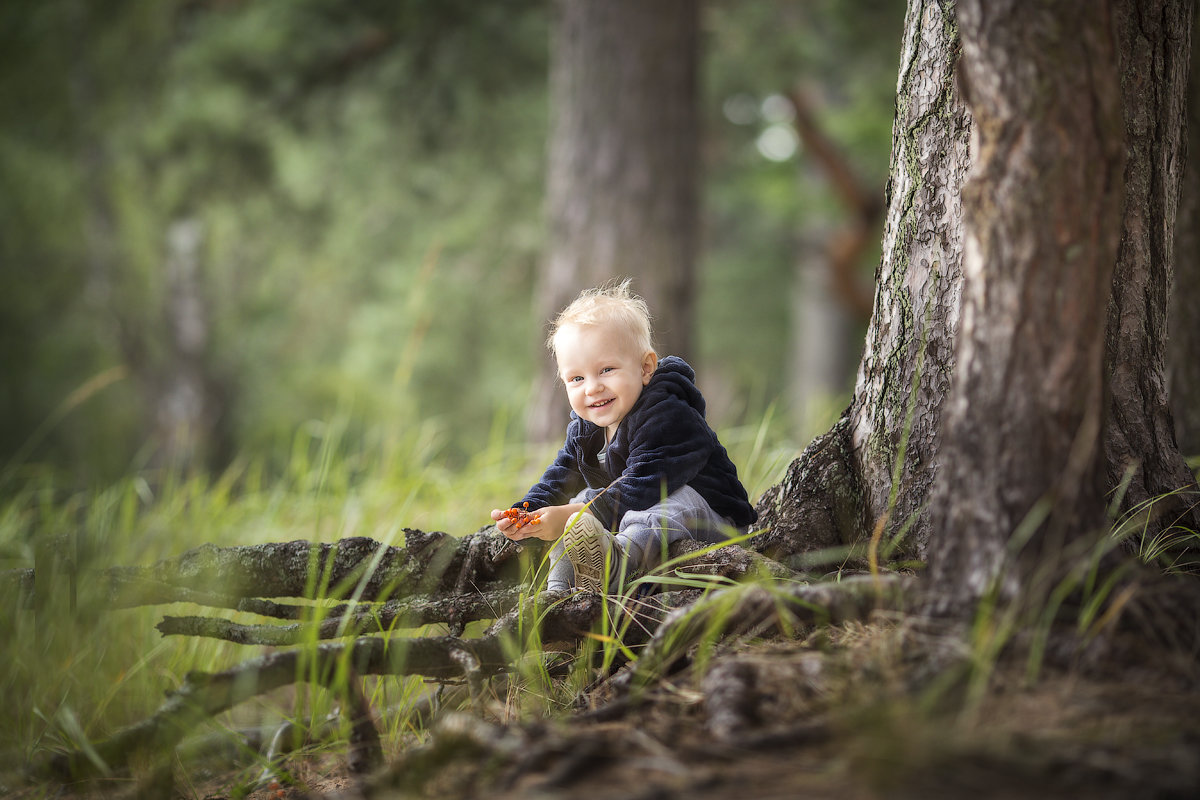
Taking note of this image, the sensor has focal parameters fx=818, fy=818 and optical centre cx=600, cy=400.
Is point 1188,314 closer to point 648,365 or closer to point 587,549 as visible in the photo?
point 648,365

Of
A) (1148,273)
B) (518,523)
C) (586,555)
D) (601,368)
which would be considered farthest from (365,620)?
(1148,273)

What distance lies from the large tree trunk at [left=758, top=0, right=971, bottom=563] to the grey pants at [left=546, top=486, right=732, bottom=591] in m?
0.16

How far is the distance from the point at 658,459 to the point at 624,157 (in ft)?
9.80

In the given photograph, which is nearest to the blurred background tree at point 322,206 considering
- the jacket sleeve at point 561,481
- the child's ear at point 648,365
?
the jacket sleeve at point 561,481

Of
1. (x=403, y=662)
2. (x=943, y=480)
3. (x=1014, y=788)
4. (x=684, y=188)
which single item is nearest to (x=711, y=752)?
(x=1014, y=788)

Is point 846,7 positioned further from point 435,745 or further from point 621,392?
point 435,745

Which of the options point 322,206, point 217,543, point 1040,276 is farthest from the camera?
point 322,206

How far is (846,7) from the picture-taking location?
649 centimetres

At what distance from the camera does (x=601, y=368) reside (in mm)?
2092

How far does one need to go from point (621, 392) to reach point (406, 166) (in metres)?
6.07

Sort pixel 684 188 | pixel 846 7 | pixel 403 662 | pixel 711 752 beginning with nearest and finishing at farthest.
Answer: pixel 711 752
pixel 403 662
pixel 684 188
pixel 846 7

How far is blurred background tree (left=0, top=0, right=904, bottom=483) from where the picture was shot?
6355 mm

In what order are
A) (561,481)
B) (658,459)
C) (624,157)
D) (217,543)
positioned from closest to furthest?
(658,459) < (561,481) < (217,543) < (624,157)

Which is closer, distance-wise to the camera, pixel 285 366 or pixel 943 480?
pixel 943 480
